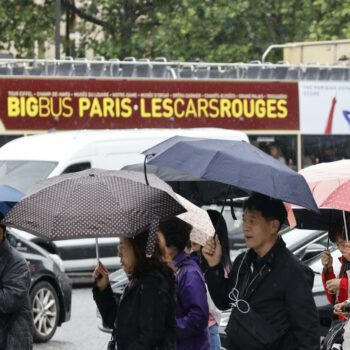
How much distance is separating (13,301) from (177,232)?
952 mm

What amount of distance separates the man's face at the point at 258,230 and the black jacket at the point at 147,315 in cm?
53

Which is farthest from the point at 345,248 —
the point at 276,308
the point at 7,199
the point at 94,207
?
the point at 94,207

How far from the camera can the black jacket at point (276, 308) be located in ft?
16.4

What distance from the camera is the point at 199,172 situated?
5652 mm

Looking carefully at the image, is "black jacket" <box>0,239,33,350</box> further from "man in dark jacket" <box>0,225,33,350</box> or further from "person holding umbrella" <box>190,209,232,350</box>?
"person holding umbrella" <box>190,209,232,350</box>

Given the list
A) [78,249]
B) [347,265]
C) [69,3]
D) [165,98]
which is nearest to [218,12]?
[69,3]

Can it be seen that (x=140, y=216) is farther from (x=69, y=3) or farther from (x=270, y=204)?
(x=69, y=3)

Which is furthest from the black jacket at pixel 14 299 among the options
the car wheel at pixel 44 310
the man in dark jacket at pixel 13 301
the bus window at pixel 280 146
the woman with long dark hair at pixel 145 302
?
the bus window at pixel 280 146

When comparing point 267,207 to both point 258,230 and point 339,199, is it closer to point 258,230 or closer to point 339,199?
point 258,230

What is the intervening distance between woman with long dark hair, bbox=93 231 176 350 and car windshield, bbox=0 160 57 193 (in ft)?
37.4

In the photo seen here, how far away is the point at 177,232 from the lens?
568cm

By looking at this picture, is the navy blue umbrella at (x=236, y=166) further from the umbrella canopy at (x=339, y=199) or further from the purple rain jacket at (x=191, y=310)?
the umbrella canopy at (x=339, y=199)

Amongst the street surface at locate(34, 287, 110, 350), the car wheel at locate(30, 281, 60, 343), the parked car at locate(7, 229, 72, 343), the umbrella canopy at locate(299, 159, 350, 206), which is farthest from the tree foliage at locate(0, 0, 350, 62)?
the umbrella canopy at locate(299, 159, 350, 206)

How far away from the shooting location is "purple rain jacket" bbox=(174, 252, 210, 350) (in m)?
5.50
